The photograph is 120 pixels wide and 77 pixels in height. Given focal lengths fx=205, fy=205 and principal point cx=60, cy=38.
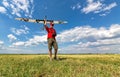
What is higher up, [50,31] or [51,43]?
[50,31]

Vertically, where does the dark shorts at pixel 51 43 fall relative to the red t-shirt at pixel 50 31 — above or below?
below

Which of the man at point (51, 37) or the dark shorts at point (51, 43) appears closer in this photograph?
the man at point (51, 37)

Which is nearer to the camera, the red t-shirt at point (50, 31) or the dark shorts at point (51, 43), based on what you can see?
the red t-shirt at point (50, 31)

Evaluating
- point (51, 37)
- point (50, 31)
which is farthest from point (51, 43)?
point (50, 31)

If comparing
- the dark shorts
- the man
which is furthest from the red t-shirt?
the dark shorts

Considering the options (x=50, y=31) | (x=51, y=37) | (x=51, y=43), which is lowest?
(x=51, y=43)

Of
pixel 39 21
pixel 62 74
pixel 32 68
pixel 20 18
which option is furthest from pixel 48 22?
pixel 62 74

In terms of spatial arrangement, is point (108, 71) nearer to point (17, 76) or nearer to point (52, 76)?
point (52, 76)

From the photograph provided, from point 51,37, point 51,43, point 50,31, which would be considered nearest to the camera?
point 50,31

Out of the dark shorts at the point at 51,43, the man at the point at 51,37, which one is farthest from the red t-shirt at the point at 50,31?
the dark shorts at the point at 51,43

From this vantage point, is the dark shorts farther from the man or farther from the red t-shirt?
the red t-shirt

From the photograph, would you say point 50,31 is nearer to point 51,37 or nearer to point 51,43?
point 51,37

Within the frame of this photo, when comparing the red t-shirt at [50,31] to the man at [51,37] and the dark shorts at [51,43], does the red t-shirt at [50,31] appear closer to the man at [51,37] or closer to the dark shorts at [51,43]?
the man at [51,37]

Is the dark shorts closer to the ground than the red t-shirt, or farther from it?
closer to the ground
